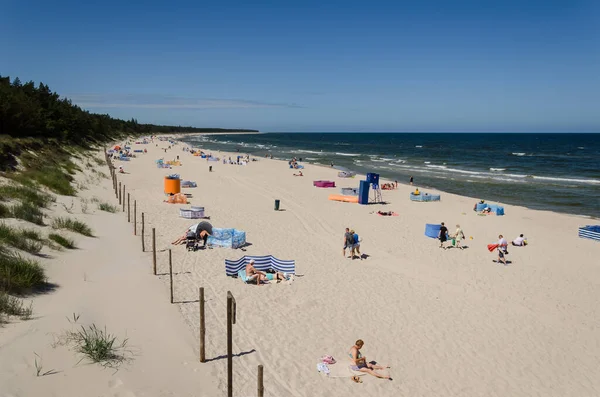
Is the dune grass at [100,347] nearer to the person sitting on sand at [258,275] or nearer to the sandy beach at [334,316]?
the sandy beach at [334,316]

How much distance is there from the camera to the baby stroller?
1299 cm

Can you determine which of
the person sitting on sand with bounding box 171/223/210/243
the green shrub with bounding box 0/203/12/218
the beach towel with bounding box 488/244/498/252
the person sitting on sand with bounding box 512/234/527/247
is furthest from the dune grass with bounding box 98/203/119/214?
the person sitting on sand with bounding box 512/234/527/247

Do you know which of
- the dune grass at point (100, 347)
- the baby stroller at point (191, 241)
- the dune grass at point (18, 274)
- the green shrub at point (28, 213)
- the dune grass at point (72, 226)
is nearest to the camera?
the dune grass at point (100, 347)

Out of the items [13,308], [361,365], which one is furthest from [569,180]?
[13,308]

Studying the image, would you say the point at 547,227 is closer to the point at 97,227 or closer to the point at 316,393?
the point at 316,393

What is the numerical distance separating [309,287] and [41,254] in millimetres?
6411

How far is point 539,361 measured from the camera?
7875 mm

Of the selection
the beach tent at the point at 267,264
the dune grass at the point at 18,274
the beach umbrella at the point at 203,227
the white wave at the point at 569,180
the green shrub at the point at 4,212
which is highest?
the green shrub at the point at 4,212

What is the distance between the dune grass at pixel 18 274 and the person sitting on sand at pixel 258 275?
14.5 ft

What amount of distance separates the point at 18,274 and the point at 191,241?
5479 millimetres

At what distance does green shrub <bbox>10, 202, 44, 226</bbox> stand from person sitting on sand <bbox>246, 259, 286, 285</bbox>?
21.0 feet

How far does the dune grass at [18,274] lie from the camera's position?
756cm


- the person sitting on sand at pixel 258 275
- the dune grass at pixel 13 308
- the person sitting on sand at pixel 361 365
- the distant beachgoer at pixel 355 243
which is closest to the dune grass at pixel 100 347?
the dune grass at pixel 13 308

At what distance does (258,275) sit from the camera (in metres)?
10.6
